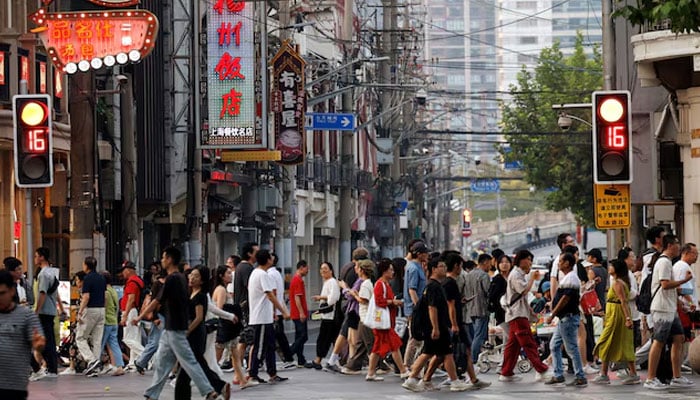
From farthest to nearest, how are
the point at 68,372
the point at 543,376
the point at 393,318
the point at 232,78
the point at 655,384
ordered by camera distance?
1. the point at 232,78
2. the point at 68,372
3. the point at 393,318
4. the point at 543,376
5. the point at 655,384

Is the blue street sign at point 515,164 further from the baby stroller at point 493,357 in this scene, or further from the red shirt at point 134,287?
the red shirt at point 134,287

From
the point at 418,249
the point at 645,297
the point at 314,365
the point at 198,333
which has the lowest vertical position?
the point at 314,365

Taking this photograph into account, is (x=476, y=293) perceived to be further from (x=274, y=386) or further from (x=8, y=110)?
(x=8, y=110)

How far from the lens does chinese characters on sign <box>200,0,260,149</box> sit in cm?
4400

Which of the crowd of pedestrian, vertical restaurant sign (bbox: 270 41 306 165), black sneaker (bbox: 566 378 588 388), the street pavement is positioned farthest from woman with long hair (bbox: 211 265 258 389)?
vertical restaurant sign (bbox: 270 41 306 165)

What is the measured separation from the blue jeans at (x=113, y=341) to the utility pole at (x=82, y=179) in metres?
5.83

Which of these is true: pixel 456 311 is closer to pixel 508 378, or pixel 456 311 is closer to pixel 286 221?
pixel 508 378

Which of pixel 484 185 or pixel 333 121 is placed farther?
pixel 484 185

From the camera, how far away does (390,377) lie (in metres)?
24.9

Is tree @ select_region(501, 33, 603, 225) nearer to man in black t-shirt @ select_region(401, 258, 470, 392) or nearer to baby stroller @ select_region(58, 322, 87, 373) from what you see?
baby stroller @ select_region(58, 322, 87, 373)

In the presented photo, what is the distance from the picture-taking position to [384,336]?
23688 mm

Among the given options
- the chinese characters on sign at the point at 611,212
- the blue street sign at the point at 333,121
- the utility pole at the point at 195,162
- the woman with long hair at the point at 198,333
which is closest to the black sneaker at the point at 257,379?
the woman with long hair at the point at 198,333

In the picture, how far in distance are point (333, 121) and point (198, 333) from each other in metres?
25.3

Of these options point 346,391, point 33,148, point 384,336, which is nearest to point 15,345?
point 33,148
